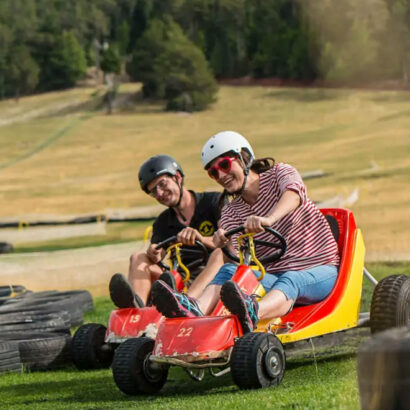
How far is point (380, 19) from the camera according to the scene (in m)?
28.0

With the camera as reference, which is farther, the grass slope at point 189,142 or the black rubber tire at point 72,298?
the grass slope at point 189,142

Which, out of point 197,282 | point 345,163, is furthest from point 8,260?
point 345,163

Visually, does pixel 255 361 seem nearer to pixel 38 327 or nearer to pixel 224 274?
pixel 224 274

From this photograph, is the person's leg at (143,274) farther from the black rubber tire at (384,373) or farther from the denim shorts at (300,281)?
the black rubber tire at (384,373)

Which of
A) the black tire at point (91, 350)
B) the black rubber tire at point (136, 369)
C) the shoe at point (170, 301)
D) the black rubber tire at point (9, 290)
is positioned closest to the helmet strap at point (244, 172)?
the shoe at point (170, 301)

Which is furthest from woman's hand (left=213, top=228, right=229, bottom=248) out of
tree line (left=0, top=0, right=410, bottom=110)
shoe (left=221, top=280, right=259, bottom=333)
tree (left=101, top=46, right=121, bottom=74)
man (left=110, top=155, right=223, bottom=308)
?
tree (left=101, top=46, right=121, bottom=74)

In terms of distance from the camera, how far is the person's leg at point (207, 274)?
5.72 m

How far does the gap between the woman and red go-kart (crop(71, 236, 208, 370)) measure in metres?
0.45

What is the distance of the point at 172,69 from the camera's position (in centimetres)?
3831

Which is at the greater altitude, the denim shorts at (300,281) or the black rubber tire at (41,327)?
the denim shorts at (300,281)

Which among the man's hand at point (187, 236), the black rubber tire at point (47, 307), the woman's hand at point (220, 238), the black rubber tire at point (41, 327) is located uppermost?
the woman's hand at point (220, 238)

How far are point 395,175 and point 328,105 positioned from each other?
8.16 metres

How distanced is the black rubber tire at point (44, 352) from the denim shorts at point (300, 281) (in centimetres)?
174

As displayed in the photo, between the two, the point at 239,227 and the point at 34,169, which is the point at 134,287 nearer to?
the point at 239,227
